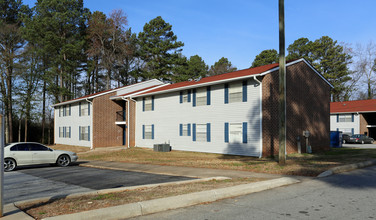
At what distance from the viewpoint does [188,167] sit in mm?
14273

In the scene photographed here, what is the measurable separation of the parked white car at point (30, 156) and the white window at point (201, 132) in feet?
30.0

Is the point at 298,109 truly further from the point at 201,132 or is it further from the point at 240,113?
the point at 201,132

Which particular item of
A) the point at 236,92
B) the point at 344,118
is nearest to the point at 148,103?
the point at 236,92

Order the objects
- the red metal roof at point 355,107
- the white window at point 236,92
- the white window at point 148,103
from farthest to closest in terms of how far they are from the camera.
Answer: the red metal roof at point 355,107 < the white window at point 148,103 < the white window at point 236,92

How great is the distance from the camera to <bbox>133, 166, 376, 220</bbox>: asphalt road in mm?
5996

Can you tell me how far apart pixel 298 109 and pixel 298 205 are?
1521 centimetres

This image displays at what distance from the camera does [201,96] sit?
73.8 ft

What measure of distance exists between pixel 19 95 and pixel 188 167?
3462cm

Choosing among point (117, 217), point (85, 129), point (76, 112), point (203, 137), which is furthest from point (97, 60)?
point (117, 217)

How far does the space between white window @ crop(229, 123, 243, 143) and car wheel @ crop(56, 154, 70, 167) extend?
33.0ft

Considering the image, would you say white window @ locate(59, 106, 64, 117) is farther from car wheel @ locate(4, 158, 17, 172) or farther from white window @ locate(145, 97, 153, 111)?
car wheel @ locate(4, 158, 17, 172)

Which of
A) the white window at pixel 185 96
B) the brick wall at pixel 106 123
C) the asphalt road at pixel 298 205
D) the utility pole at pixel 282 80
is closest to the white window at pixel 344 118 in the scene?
the white window at pixel 185 96

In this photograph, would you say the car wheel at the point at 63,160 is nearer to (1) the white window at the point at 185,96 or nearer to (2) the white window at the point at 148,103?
(1) the white window at the point at 185,96

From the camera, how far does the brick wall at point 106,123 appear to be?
28.9m
